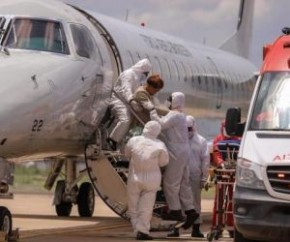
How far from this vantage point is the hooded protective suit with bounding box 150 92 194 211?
1662 cm

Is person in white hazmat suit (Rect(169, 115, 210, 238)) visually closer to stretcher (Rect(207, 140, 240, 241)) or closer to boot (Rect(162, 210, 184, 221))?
boot (Rect(162, 210, 184, 221))

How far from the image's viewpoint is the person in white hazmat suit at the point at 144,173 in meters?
15.6

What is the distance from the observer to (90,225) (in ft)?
62.8

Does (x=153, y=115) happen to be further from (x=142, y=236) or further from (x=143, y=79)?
(x=142, y=236)

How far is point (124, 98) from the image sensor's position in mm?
17422

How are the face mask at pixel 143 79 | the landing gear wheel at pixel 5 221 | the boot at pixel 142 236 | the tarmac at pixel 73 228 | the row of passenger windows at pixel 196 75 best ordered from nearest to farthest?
1. the landing gear wheel at pixel 5 221
2. the boot at pixel 142 236
3. the tarmac at pixel 73 228
4. the face mask at pixel 143 79
5. the row of passenger windows at pixel 196 75

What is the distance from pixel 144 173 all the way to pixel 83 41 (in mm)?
2816

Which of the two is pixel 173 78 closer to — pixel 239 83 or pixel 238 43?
pixel 239 83

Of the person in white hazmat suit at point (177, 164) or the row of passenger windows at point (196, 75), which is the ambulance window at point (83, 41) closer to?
the person in white hazmat suit at point (177, 164)

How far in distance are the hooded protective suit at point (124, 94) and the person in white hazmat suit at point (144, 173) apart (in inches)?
60.9

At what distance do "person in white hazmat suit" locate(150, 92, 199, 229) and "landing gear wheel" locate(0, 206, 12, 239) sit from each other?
3045 mm

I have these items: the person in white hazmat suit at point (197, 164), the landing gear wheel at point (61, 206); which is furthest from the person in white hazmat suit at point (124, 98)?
the landing gear wheel at point (61, 206)

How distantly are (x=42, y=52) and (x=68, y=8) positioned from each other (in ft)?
7.16

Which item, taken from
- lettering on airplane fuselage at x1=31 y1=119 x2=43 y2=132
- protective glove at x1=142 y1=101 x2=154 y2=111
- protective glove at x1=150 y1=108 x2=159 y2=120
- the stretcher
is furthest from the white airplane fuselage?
the stretcher
